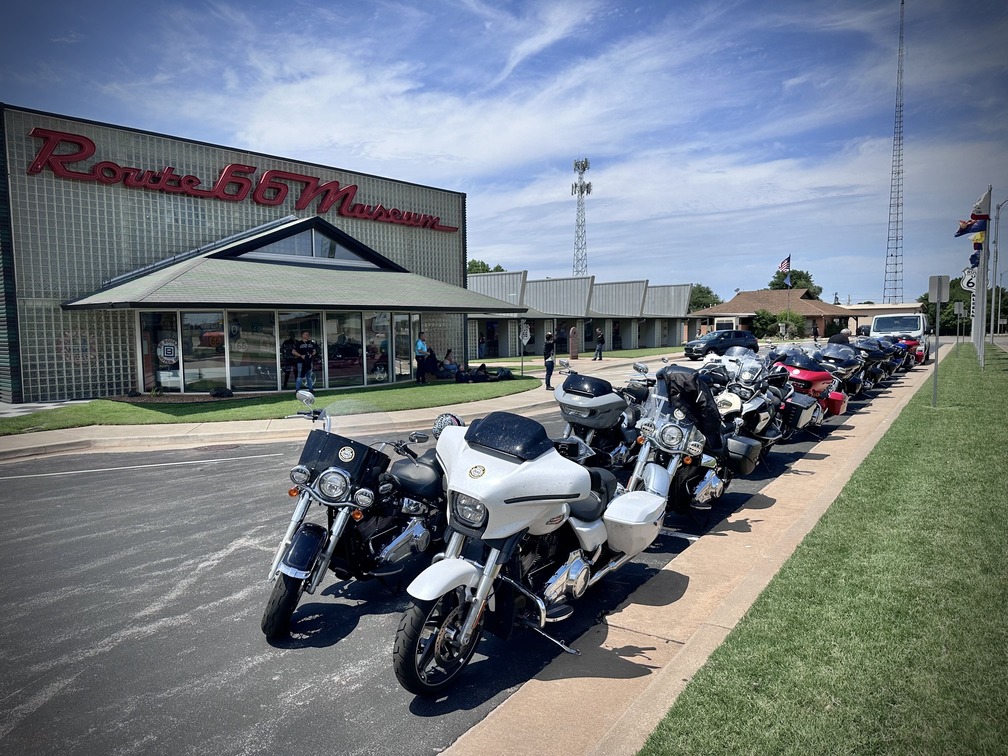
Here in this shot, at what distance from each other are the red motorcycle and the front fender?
28.7 feet

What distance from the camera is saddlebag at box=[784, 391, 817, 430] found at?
32.5ft

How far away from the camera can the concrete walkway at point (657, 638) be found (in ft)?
10.5

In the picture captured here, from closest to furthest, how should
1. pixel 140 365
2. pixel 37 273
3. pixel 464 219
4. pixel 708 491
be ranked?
pixel 708 491 → pixel 37 273 → pixel 140 365 → pixel 464 219

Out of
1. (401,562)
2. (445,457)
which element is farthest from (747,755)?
(401,562)

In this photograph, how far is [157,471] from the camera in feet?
31.9

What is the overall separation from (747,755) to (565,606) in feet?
4.27

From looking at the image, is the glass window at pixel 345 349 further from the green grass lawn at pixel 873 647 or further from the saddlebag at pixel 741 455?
the green grass lawn at pixel 873 647

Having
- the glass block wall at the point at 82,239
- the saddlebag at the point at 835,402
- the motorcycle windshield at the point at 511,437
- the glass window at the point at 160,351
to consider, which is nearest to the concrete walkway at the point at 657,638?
the motorcycle windshield at the point at 511,437

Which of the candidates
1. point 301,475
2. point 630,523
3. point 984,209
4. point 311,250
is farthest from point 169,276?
point 984,209

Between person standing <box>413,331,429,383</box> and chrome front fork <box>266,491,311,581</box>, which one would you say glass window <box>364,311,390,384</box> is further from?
chrome front fork <box>266,491,311,581</box>

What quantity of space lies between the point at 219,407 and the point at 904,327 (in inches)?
1030

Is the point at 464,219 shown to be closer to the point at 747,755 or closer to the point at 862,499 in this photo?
the point at 862,499

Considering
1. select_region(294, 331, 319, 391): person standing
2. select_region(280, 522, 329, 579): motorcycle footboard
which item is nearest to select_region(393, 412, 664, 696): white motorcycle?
select_region(280, 522, 329, 579): motorcycle footboard

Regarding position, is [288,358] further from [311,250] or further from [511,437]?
[511,437]
